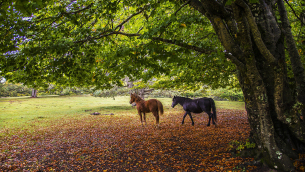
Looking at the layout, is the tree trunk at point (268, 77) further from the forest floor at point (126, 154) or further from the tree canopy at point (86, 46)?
the forest floor at point (126, 154)

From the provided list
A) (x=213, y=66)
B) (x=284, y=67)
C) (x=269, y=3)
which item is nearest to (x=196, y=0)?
(x=269, y=3)

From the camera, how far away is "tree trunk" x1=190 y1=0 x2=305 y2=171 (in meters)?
3.94

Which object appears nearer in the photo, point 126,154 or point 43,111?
point 126,154

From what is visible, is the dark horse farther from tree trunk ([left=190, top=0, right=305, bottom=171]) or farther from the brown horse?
tree trunk ([left=190, top=0, right=305, bottom=171])

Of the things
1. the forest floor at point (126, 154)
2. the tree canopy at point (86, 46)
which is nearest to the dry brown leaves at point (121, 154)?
the forest floor at point (126, 154)

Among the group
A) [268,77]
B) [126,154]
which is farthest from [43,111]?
[268,77]

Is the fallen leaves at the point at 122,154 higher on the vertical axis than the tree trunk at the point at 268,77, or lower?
lower

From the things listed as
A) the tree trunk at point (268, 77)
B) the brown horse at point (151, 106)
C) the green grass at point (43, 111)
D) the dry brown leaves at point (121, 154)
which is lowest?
the green grass at point (43, 111)

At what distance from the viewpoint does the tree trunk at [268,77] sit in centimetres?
394

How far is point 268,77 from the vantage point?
4.45 m

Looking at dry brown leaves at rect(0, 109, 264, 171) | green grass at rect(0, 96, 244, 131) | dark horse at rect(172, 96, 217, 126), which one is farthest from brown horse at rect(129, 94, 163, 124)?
green grass at rect(0, 96, 244, 131)

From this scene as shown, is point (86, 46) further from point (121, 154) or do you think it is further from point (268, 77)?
point (268, 77)

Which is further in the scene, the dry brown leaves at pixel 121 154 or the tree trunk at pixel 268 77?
the dry brown leaves at pixel 121 154

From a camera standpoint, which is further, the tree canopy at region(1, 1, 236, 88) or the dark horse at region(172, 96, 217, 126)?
the dark horse at region(172, 96, 217, 126)
